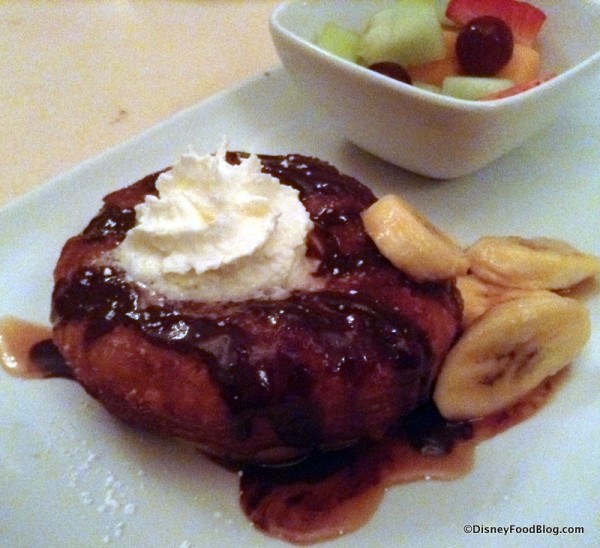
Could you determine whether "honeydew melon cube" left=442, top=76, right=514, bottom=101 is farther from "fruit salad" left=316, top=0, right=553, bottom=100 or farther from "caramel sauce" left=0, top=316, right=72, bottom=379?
"caramel sauce" left=0, top=316, right=72, bottom=379

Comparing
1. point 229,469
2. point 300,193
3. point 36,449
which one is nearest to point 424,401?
point 229,469

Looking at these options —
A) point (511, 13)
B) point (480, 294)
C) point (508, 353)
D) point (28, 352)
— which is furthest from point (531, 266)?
point (28, 352)

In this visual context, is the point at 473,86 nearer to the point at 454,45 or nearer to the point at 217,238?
the point at 454,45

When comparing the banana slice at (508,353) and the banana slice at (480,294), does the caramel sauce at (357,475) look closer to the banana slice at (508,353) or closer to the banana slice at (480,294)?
the banana slice at (508,353)

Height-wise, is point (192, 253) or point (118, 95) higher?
point (192, 253)

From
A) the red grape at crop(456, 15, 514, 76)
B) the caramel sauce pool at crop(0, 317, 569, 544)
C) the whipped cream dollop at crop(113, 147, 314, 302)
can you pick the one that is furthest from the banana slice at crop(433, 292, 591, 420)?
the red grape at crop(456, 15, 514, 76)

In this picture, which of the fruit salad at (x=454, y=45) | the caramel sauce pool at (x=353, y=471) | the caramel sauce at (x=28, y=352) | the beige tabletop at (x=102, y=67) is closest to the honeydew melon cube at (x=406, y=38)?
the fruit salad at (x=454, y=45)

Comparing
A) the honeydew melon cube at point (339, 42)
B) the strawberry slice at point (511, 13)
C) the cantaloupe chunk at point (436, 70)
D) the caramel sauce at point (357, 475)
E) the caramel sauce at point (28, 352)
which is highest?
the strawberry slice at point (511, 13)

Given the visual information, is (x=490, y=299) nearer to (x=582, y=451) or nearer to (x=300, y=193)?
(x=582, y=451)
